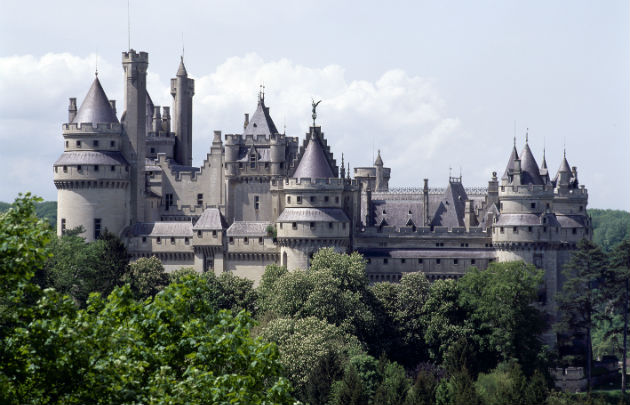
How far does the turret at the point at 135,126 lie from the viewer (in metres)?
103

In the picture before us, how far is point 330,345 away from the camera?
272ft

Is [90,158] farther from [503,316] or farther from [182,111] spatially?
[503,316]

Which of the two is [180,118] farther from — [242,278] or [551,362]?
[551,362]

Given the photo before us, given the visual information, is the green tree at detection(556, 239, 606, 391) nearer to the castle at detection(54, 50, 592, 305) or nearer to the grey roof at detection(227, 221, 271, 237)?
the castle at detection(54, 50, 592, 305)

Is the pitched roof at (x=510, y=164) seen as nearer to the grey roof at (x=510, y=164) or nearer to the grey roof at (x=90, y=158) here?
the grey roof at (x=510, y=164)

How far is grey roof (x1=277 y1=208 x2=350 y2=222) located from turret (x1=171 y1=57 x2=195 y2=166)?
66.4ft

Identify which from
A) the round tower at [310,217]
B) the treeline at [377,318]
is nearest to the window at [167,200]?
the treeline at [377,318]

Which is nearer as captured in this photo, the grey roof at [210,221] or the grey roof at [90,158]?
the grey roof at [210,221]

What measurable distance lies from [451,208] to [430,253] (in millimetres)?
10391

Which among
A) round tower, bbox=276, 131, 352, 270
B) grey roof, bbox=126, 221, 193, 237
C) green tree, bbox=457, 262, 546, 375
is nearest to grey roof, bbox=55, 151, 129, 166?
grey roof, bbox=126, 221, 193, 237

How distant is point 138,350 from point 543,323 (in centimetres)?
5776

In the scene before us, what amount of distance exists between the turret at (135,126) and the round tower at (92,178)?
0.90 meters

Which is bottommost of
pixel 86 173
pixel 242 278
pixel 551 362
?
pixel 551 362

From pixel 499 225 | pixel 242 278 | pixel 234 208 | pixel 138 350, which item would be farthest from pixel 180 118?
pixel 138 350
